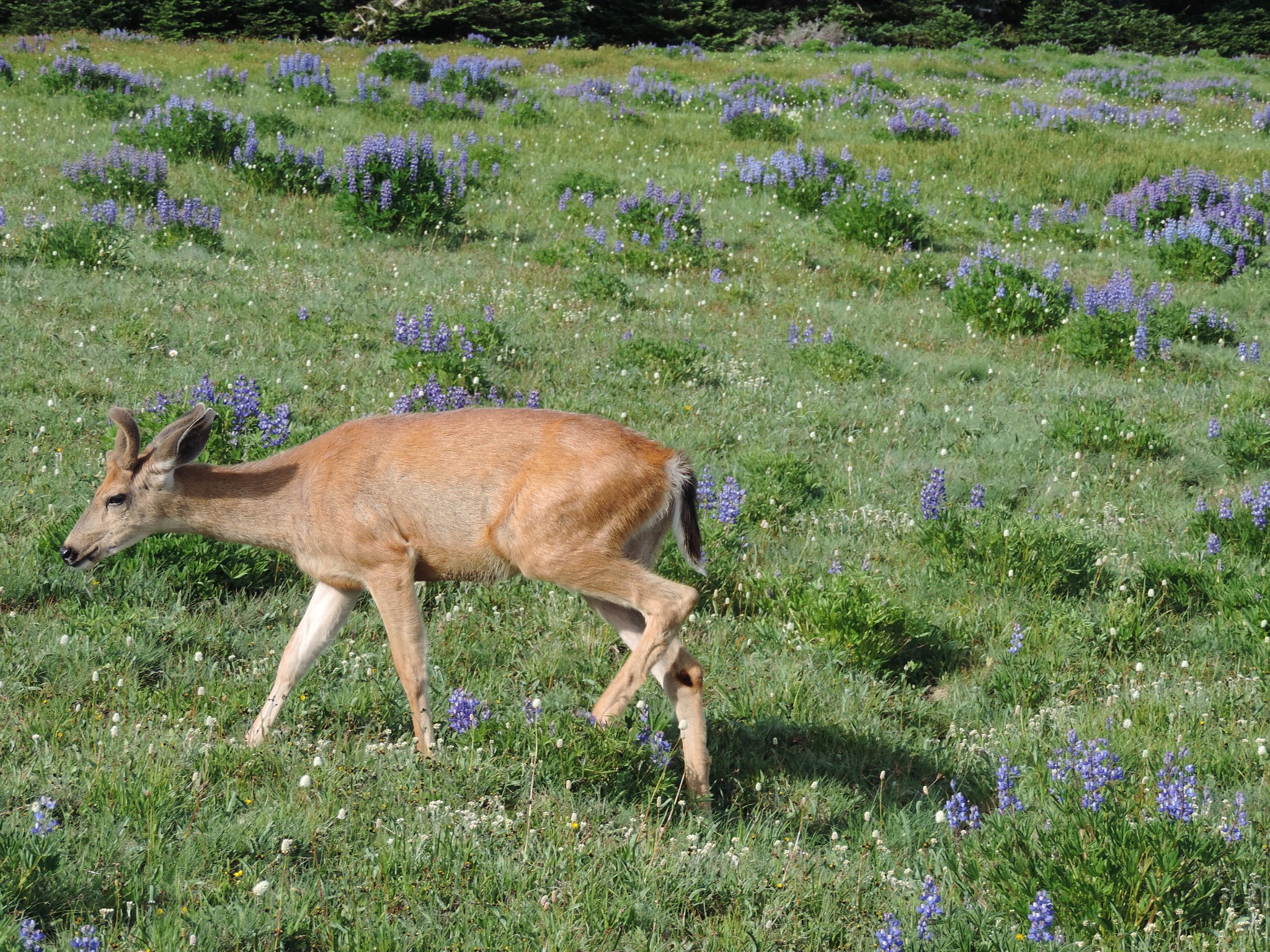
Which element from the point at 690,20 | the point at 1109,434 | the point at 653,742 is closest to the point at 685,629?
the point at 653,742

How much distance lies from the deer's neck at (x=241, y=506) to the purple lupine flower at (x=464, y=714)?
3.13 feet

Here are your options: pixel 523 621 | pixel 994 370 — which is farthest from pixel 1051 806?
pixel 994 370

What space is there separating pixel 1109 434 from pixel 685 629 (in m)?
3.89

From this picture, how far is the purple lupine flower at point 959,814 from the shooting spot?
422cm

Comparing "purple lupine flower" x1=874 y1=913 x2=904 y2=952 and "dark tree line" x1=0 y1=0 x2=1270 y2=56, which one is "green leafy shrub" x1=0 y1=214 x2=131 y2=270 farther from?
"dark tree line" x1=0 y1=0 x2=1270 y2=56

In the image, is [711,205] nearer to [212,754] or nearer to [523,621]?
[523,621]

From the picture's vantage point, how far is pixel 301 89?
53.9ft

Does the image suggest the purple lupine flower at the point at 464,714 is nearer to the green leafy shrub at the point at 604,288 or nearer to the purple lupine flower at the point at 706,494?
the purple lupine flower at the point at 706,494

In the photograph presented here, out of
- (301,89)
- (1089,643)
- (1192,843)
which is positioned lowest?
(1089,643)

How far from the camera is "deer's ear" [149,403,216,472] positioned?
184 inches

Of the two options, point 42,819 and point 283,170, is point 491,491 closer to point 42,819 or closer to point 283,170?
point 42,819

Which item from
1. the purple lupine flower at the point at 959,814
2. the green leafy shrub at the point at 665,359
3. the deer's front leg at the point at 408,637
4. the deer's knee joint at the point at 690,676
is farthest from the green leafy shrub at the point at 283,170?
the purple lupine flower at the point at 959,814

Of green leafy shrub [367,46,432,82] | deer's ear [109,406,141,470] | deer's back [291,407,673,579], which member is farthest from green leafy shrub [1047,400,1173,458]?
green leafy shrub [367,46,432,82]

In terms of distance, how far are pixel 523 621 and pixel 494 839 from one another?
1.79 meters
